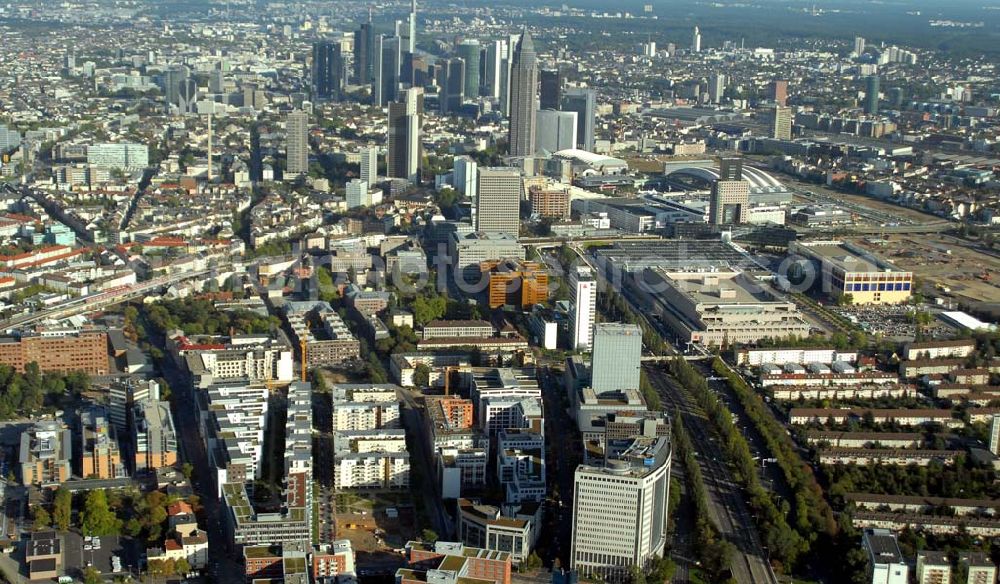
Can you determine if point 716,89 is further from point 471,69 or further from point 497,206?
point 497,206

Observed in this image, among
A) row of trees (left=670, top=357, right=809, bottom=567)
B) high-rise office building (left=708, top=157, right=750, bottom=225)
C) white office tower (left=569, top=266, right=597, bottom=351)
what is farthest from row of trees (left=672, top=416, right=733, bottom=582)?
high-rise office building (left=708, top=157, right=750, bottom=225)

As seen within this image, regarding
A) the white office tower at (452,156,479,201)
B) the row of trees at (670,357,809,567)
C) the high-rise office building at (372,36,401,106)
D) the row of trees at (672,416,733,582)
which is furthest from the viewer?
the high-rise office building at (372,36,401,106)

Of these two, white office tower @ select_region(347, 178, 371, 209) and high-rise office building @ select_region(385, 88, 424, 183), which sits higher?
high-rise office building @ select_region(385, 88, 424, 183)

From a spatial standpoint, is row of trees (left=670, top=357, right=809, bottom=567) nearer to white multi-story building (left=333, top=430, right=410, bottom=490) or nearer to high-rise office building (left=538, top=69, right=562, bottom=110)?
white multi-story building (left=333, top=430, right=410, bottom=490)

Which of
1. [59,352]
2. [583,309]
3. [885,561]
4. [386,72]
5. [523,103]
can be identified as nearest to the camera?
[885,561]

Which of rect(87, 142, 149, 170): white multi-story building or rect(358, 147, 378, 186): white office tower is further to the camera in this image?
rect(87, 142, 149, 170): white multi-story building

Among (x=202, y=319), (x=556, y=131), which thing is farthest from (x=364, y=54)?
(x=202, y=319)

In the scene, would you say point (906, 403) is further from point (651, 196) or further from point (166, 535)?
point (651, 196)
